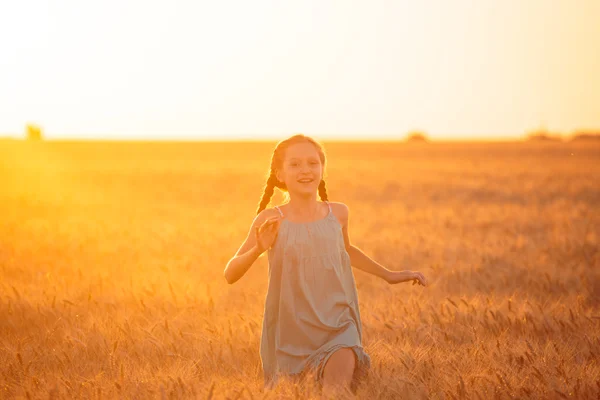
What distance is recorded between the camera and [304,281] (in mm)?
3775

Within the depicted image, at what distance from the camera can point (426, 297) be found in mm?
5676

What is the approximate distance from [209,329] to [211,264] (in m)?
2.80

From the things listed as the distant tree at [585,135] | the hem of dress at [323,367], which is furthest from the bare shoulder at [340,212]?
the distant tree at [585,135]

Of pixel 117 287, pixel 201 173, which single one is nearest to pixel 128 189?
pixel 201 173

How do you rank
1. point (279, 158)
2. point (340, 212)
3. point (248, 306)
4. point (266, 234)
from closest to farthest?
point (266, 234) < point (279, 158) < point (340, 212) < point (248, 306)

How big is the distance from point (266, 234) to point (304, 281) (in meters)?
0.40

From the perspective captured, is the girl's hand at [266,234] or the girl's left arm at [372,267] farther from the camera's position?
the girl's left arm at [372,267]

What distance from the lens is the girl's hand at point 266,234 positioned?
349cm

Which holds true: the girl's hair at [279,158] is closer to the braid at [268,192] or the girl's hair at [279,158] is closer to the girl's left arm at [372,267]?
the braid at [268,192]

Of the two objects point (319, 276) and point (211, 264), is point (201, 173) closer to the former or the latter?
point (211, 264)

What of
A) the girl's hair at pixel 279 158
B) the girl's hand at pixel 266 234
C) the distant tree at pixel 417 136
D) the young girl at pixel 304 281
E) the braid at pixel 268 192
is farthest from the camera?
the distant tree at pixel 417 136

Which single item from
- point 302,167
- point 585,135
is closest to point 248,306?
point 302,167

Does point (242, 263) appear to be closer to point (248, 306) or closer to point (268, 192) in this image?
point (268, 192)

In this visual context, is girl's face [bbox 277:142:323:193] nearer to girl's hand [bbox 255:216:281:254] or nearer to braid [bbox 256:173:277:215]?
braid [bbox 256:173:277:215]
